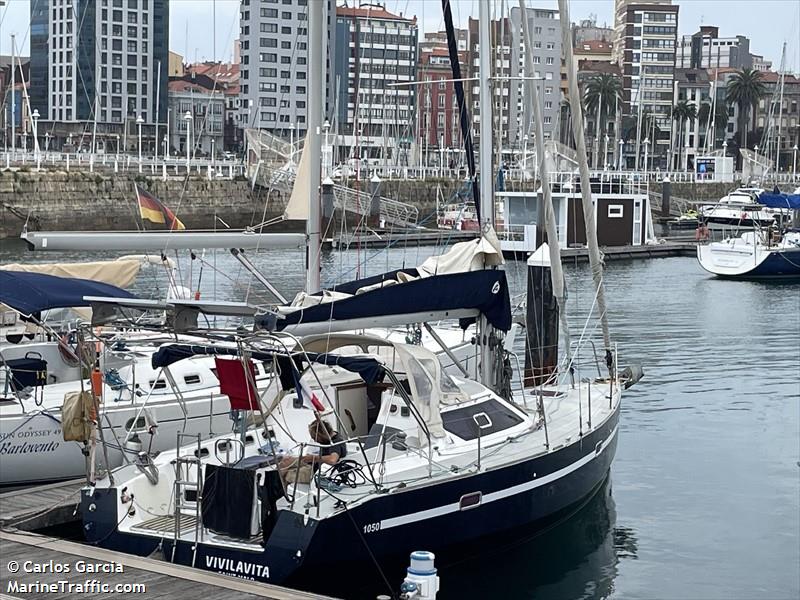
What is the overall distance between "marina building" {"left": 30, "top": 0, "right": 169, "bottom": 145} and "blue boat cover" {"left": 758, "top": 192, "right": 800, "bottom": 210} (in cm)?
6915

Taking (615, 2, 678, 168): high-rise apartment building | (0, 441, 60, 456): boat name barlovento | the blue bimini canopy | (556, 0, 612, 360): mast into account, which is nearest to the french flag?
the blue bimini canopy

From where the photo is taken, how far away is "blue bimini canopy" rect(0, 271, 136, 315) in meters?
15.5

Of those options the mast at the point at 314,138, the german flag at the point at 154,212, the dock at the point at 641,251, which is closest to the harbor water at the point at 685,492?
the german flag at the point at 154,212

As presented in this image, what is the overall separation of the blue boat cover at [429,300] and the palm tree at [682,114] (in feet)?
364

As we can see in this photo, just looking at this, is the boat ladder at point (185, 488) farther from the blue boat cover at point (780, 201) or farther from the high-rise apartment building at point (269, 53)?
the high-rise apartment building at point (269, 53)

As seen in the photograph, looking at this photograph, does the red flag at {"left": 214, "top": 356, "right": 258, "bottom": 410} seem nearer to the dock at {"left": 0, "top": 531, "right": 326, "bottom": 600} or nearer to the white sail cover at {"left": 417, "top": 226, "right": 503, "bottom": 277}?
the dock at {"left": 0, "top": 531, "right": 326, "bottom": 600}

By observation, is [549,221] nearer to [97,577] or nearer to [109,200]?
[97,577]

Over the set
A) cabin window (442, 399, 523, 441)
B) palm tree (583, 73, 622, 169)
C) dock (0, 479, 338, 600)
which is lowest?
dock (0, 479, 338, 600)

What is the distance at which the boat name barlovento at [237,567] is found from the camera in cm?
1181

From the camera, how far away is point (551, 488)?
14977mm

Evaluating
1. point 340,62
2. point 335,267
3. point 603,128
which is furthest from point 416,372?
point 603,128

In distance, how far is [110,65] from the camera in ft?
372

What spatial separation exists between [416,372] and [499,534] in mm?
2199

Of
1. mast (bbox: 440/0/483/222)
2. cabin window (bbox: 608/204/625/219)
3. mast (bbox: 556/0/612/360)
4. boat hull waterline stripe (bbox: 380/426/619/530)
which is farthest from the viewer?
cabin window (bbox: 608/204/625/219)
